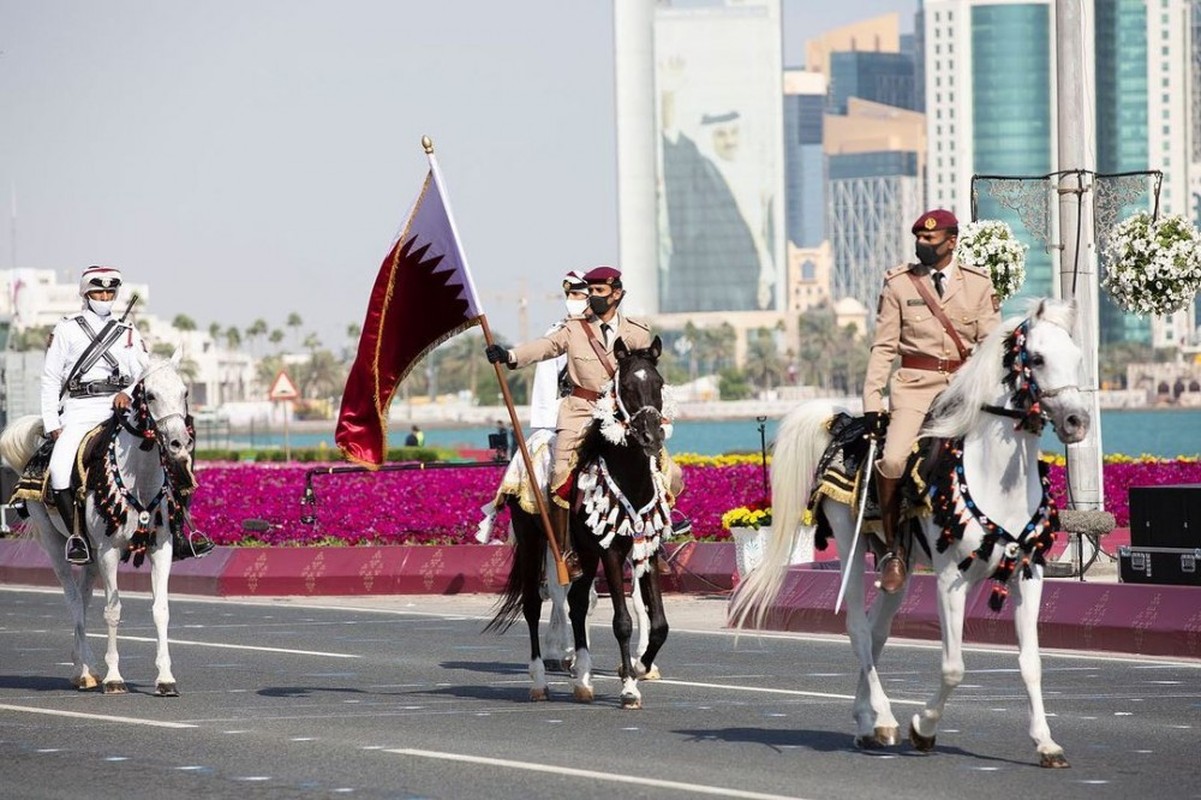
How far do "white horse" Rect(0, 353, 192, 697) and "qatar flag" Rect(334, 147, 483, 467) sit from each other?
1.25 m

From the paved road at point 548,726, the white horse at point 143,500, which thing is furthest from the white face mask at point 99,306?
the paved road at point 548,726

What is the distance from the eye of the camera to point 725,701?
590 inches

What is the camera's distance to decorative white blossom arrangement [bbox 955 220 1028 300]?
992 inches

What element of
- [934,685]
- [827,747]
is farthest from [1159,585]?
[827,747]

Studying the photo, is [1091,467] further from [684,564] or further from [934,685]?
[934,685]

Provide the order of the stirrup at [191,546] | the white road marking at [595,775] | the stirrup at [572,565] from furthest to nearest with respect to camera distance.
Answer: the stirrup at [191,546] → the stirrup at [572,565] → the white road marking at [595,775]

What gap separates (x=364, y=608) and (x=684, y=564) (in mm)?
3405

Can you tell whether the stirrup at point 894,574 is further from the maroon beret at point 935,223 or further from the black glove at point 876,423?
the maroon beret at point 935,223

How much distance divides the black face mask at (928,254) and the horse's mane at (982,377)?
2.48 ft

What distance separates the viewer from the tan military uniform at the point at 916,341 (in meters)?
12.3

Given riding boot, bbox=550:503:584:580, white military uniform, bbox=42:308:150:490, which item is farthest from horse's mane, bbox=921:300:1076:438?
white military uniform, bbox=42:308:150:490

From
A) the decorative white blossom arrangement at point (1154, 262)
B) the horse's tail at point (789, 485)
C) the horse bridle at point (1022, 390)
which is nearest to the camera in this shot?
the horse bridle at point (1022, 390)

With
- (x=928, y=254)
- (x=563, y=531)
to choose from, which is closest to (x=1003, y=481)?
(x=928, y=254)

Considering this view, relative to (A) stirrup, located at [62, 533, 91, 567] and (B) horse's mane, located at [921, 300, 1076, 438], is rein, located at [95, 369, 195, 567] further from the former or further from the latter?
(B) horse's mane, located at [921, 300, 1076, 438]
